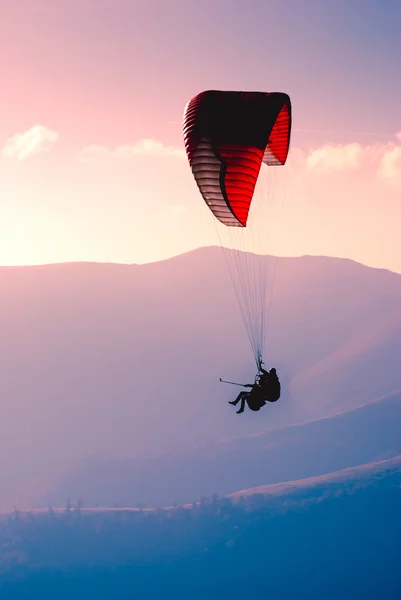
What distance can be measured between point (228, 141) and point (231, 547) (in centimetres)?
14151

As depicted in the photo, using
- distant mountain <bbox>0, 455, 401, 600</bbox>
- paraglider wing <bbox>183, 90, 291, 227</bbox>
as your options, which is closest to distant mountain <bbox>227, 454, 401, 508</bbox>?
distant mountain <bbox>0, 455, 401, 600</bbox>

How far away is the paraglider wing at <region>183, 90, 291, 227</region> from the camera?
18.2 meters

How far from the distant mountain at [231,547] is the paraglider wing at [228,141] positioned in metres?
134

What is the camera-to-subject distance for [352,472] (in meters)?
162

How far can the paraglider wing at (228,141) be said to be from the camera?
1817 centimetres

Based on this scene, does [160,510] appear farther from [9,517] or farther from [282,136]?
[282,136]

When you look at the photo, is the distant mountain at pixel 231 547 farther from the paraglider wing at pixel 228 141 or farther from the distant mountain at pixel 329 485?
the paraglider wing at pixel 228 141

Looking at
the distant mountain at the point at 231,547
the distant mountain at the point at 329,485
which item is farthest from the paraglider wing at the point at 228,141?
the distant mountain at the point at 329,485

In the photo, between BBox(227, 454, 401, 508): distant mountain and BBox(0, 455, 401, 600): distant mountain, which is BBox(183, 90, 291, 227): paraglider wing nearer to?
BBox(0, 455, 401, 600): distant mountain

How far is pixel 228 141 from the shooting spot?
18.2m

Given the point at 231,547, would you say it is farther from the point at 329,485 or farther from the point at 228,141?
the point at 228,141

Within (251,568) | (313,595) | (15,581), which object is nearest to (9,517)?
(15,581)

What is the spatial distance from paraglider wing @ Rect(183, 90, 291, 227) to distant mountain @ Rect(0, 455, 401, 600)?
134 meters

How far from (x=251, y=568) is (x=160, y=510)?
2927 centimetres
